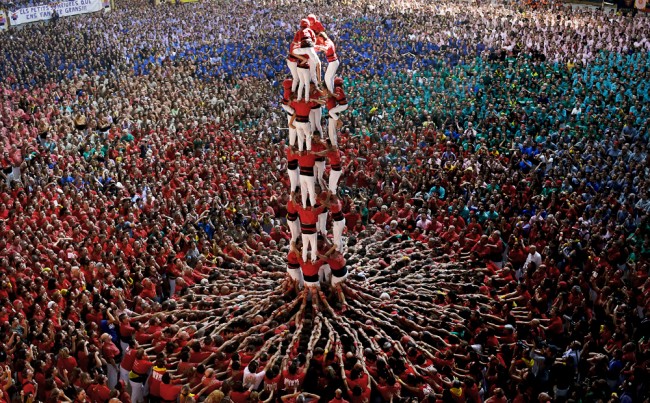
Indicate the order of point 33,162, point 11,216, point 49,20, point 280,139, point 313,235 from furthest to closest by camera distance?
point 49,20
point 280,139
point 33,162
point 11,216
point 313,235

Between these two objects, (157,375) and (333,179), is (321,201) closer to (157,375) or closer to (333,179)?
(333,179)

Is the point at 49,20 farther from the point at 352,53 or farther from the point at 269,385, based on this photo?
the point at 269,385

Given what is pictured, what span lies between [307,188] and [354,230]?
484 cm

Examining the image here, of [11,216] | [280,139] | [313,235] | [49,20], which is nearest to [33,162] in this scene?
[11,216]

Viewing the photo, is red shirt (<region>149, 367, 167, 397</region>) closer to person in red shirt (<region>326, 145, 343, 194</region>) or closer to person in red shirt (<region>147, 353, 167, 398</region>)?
person in red shirt (<region>147, 353, 167, 398</region>)

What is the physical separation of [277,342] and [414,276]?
404cm

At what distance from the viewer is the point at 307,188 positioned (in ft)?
47.7

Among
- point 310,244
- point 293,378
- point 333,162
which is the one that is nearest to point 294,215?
point 310,244

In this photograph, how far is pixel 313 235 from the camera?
14.8 meters

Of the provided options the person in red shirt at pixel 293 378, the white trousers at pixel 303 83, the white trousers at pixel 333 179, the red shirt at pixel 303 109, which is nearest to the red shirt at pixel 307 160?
the white trousers at pixel 333 179

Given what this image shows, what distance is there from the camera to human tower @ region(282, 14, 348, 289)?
46.2 feet

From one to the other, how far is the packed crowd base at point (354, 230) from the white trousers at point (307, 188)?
1206 millimetres

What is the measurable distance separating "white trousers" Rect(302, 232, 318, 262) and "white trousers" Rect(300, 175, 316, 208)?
683 millimetres

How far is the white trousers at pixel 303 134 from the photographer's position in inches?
556
